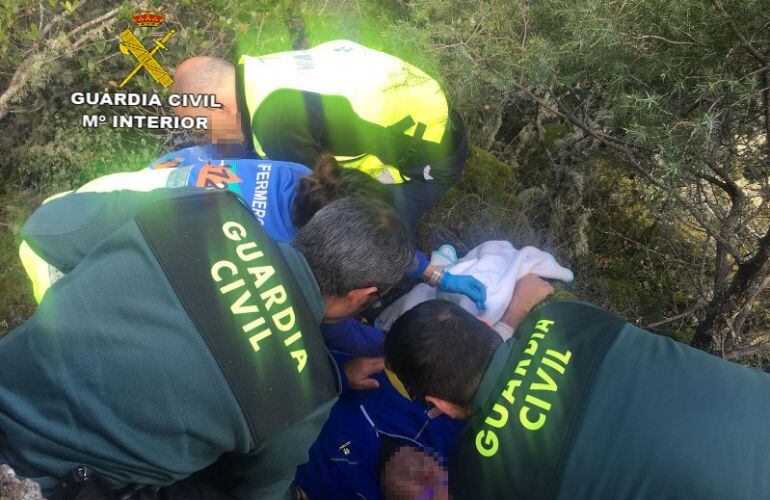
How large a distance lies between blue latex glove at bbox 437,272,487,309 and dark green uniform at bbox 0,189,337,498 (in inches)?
49.0

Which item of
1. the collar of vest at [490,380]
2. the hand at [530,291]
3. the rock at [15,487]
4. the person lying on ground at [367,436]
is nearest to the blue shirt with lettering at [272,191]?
the person lying on ground at [367,436]

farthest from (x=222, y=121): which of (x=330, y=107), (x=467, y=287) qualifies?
(x=467, y=287)

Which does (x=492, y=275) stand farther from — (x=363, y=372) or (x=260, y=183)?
(x=260, y=183)

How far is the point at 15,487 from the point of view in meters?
1.33

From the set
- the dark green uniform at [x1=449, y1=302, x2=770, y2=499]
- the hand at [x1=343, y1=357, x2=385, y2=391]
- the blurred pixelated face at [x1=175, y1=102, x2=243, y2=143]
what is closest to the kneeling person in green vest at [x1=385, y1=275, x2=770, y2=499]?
the dark green uniform at [x1=449, y1=302, x2=770, y2=499]

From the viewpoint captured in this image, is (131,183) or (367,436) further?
(367,436)

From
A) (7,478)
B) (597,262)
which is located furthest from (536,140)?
(7,478)

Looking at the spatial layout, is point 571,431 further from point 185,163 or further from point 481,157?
point 481,157

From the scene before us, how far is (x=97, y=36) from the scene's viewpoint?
4129 millimetres

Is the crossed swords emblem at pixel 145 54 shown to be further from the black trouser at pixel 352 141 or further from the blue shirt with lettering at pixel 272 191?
the blue shirt with lettering at pixel 272 191

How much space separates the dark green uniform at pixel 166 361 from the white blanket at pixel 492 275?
1.25m

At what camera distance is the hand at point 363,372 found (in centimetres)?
255

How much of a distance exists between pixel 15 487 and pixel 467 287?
6.66 ft

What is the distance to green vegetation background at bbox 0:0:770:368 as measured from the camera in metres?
2.09
